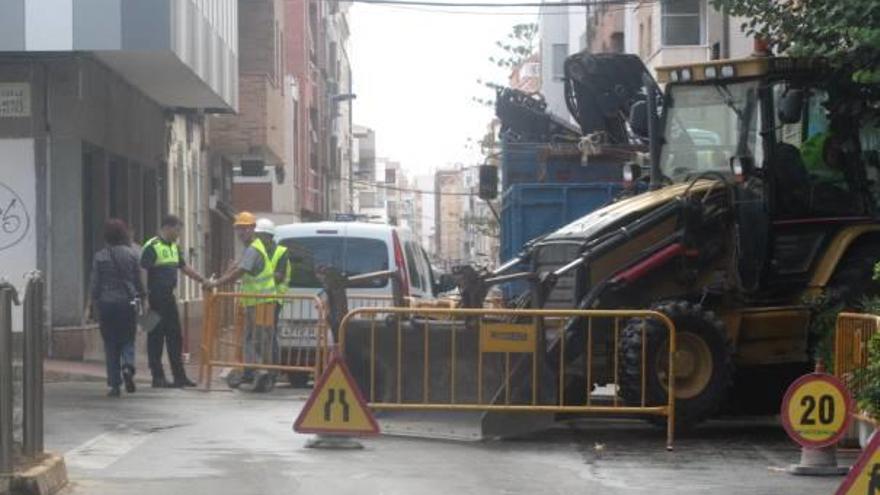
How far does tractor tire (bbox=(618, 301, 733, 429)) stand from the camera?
43.6ft

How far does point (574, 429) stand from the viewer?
47.6 ft

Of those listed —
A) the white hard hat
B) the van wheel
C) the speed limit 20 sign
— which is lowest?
the van wheel

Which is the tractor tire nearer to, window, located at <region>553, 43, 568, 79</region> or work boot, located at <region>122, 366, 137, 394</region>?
work boot, located at <region>122, 366, 137, 394</region>

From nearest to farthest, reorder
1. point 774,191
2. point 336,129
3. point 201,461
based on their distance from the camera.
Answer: point 201,461, point 774,191, point 336,129

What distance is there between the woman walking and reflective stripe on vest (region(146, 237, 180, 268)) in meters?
0.65

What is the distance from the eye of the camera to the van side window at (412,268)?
20.4 metres

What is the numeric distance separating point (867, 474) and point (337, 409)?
542 cm

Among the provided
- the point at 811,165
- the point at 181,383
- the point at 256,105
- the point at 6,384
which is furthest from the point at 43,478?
the point at 256,105

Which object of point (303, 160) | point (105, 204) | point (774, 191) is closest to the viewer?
point (774, 191)

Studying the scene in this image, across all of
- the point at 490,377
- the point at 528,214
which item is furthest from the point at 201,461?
the point at 528,214

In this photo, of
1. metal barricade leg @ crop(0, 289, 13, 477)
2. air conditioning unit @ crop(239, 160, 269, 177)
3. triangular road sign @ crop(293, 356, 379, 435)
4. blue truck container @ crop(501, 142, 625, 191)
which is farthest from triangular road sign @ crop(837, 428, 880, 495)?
air conditioning unit @ crop(239, 160, 269, 177)

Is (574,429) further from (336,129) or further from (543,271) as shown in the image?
(336,129)

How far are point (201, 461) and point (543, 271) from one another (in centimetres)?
388

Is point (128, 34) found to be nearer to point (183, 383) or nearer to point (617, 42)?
point (183, 383)
